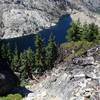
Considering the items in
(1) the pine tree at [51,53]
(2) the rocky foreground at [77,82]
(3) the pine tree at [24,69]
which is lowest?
(3) the pine tree at [24,69]

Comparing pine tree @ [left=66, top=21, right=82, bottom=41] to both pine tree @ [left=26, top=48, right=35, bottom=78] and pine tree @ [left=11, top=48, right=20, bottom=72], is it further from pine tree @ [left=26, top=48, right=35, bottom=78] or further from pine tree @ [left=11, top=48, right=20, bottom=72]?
pine tree @ [left=11, top=48, right=20, bottom=72]

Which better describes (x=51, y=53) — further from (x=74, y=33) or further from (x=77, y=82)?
(x=77, y=82)

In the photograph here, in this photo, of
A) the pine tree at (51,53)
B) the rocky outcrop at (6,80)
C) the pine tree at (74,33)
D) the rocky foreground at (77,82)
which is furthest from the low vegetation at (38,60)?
the rocky foreground at (77,82)

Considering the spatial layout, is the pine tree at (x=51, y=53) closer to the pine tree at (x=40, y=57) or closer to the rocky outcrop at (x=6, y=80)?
the pine tree at (x=40, y=57)

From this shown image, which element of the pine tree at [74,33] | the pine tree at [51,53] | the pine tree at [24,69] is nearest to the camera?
the pine tree at [24,69]

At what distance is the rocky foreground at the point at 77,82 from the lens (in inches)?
1411

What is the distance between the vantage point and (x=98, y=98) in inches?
1351

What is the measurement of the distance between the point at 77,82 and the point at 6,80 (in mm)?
18585

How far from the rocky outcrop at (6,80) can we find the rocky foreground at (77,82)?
36.7 ft

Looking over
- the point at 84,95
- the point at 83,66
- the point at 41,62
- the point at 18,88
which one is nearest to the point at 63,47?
the point at 41,62

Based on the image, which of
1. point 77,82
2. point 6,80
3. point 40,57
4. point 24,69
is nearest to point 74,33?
point 40,57

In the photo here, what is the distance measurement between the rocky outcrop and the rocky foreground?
11.2 m

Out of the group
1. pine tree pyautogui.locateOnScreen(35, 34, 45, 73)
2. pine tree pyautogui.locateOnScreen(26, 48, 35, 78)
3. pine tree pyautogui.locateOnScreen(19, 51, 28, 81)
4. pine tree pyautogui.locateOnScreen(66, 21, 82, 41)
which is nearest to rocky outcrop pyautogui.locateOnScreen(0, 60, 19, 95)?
pine tree pyautogui.locateOnScreen(19, 51, 28, 81)

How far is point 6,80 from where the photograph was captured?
53562 mm
